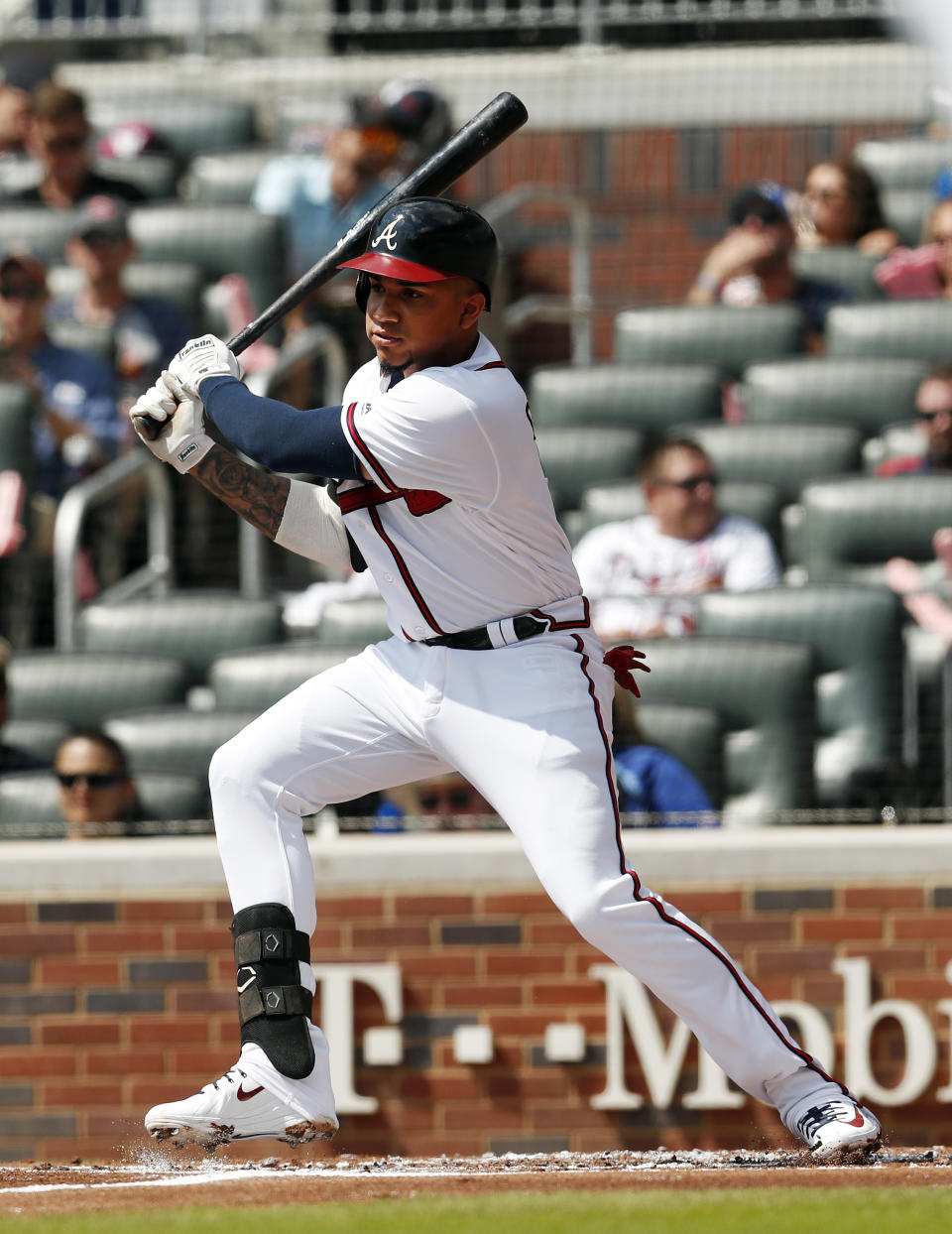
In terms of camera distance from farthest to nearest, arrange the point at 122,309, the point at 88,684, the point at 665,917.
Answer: the point at 122,309 → the point at 88,684 → the point at 665,917

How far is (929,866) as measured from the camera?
5086 millimetres

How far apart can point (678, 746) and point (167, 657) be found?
5.41 ft

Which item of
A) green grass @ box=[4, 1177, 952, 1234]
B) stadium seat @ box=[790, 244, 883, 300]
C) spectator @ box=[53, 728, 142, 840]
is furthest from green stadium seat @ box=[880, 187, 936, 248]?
green grass @ box=[4, 1177, 952, 1234]

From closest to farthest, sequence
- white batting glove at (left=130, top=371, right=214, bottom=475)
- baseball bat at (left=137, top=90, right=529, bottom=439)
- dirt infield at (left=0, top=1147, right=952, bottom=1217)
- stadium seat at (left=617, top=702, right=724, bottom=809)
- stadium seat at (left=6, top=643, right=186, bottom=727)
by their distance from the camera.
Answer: dirt infield at (left=0, top=1147, right=952, bottom=1217) → white batting glove at (left=130, top=371, right=214, bottom=475) → baseball bat at (left=137, top=90, right=529, bottom=439) → stadium seat at (left=617, top=702, right=724, bottom=809) → stadium seat at (left=6, top=643, right=186, bottom=727)

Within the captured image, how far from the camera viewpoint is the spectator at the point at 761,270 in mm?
7402

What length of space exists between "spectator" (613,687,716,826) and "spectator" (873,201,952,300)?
292cm

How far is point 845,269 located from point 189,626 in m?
3.11

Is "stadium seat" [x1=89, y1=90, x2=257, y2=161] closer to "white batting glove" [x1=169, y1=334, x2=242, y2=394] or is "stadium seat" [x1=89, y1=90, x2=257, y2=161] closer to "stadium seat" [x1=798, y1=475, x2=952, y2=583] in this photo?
"stadium seat" [x1=798, y1=475, x2=952, y2=583]

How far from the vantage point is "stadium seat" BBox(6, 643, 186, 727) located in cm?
590

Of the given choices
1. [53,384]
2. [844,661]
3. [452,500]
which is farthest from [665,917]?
[53,384]

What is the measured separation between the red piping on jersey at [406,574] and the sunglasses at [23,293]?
12.0 feet

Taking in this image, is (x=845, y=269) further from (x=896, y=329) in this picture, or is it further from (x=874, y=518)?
(x=874, y=518)

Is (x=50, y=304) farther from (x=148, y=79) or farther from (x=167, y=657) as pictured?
(x=148, y=79)

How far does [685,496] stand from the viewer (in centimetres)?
600
